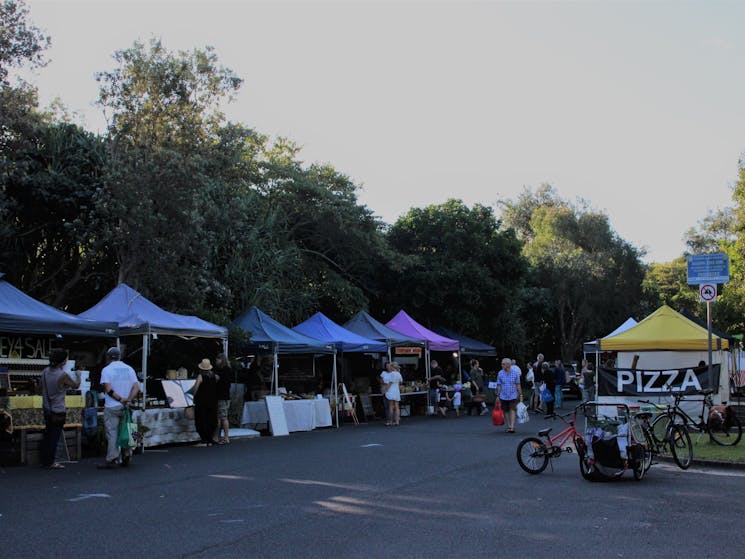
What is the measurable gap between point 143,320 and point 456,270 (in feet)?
63.9

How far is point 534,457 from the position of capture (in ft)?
36.6

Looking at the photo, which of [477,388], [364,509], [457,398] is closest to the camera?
[364,509]

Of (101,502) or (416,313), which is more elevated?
(416,313)

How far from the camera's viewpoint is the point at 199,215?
23.0 m

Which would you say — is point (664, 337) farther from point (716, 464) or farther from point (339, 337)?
point (339, 337)

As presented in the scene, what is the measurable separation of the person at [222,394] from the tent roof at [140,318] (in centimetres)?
101

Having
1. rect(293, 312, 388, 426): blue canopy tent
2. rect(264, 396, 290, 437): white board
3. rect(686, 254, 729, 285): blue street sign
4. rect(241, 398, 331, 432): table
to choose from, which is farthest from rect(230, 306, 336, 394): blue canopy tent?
rect(686, 254, 729, 285): blue street sign

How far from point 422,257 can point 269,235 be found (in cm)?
928

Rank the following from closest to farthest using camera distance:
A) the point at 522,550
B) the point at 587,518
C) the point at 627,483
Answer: the point at 522,550 → the point at 587,518 → the point at 627,483

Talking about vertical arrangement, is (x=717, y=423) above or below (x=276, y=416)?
above

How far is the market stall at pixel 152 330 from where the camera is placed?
16109mm

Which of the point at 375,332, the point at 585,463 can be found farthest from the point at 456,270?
the point at 585,463

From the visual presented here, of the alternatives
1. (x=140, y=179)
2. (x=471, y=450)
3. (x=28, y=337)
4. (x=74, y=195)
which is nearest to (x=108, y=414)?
(x=28, y=337)

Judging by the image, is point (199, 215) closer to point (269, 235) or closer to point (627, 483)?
point (269, 235)
